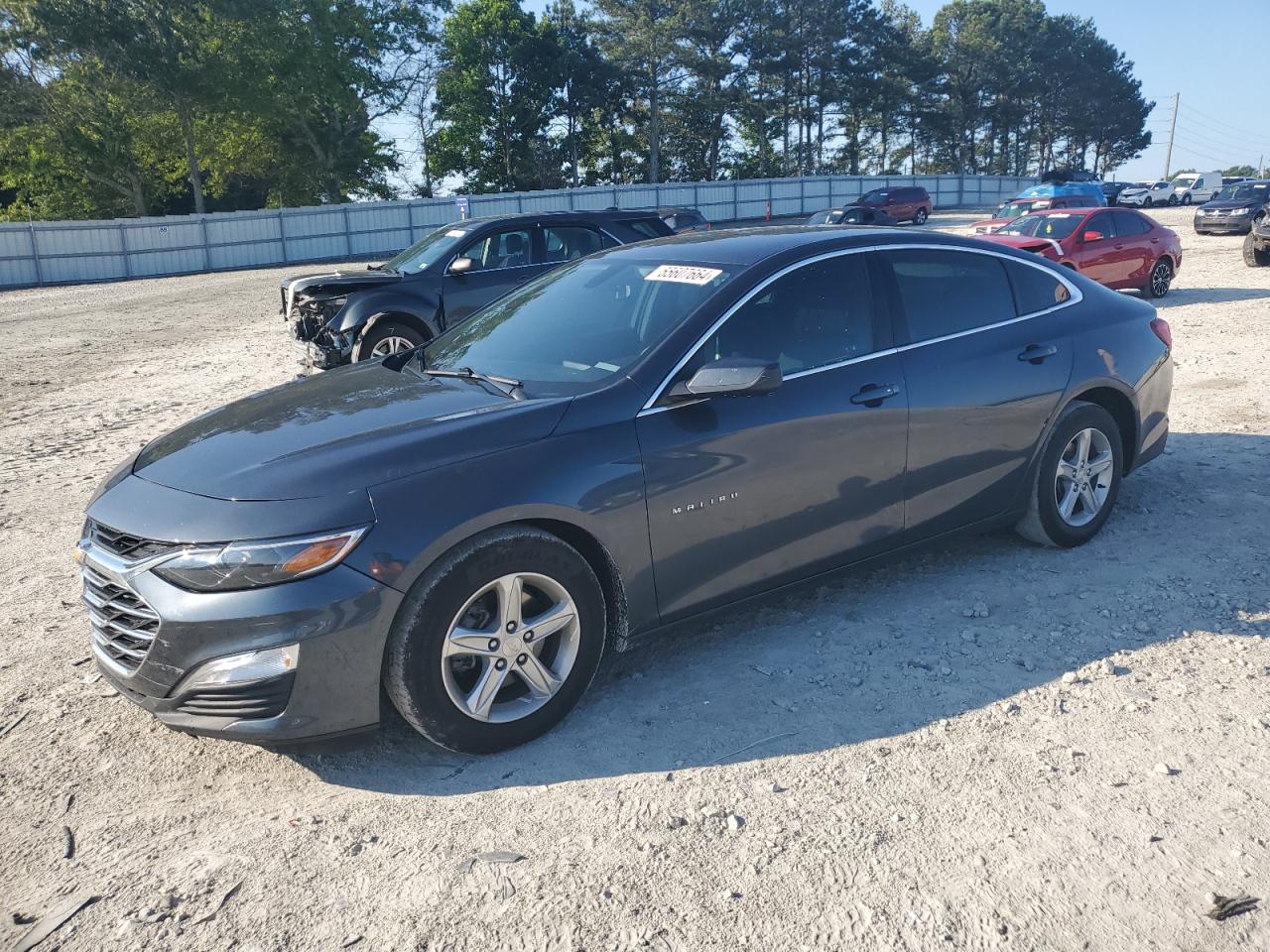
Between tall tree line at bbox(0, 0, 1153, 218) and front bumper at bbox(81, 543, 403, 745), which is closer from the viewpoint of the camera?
front bumper at bbox(81, 543, 403, 745)

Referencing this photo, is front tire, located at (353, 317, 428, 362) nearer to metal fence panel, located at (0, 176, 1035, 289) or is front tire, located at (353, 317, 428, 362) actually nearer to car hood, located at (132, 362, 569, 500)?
car hood, located at (132, 362, 569, 500)

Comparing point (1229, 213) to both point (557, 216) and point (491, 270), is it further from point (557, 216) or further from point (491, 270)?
point (491, 270)

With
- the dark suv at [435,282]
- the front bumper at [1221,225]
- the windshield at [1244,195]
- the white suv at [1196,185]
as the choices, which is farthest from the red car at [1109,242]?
the white suv at [1196,185]

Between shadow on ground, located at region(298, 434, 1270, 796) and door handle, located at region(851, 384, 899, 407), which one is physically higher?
door handle, located at region(851, 384, 899, 407)

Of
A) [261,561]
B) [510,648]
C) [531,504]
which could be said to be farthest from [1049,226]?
[261,561]

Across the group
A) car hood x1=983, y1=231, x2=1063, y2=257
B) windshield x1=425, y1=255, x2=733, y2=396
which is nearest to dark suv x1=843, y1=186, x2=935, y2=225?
car hood x1=983, y1=231, x2=1063, y2=257

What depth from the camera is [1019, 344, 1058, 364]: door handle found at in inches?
190

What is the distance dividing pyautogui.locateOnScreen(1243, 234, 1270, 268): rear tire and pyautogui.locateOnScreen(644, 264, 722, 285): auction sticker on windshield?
19565 millimetres

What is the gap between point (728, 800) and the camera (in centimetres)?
317

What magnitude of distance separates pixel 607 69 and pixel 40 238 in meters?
35.5

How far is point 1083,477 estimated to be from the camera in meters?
5.17

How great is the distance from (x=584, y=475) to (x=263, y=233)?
33.1 metres

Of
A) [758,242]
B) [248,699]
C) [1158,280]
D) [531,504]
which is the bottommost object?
[248,699]

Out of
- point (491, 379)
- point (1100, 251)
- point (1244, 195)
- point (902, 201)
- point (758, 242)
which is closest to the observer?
point (491, 379)
